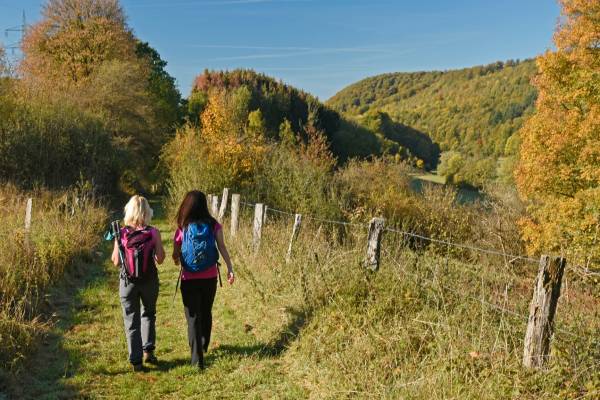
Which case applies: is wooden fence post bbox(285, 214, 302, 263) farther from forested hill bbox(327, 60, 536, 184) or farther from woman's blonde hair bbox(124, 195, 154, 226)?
forested hill bbox(327, 60, 536, 184)

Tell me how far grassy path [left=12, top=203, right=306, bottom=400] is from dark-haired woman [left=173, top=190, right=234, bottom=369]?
0.40m

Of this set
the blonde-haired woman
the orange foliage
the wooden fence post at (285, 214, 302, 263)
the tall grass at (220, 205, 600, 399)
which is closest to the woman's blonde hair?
the blonde-haired woman

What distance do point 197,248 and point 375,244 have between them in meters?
2.23

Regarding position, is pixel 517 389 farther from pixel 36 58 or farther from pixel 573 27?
pixel 36 58

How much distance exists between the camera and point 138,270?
5215 mm

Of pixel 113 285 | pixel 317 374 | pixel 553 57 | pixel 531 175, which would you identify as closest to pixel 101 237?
pixel 113 285

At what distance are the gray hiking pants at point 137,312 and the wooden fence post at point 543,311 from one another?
3.85 m

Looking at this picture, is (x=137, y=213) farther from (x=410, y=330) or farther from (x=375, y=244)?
(x=410, y=330)

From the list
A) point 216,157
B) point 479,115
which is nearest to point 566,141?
point 216,157

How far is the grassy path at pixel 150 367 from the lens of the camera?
497 centimetres

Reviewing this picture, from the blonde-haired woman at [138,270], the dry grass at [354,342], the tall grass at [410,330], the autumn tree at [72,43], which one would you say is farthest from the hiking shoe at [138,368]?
the autumn tree at [72,43]

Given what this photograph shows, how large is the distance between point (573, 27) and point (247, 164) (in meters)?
16.5

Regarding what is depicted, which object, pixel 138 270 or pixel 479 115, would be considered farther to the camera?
pixel 479 115

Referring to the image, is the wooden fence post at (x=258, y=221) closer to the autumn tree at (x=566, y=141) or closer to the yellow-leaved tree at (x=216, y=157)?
the yellow-leaved tree at (x=216, y=157)
